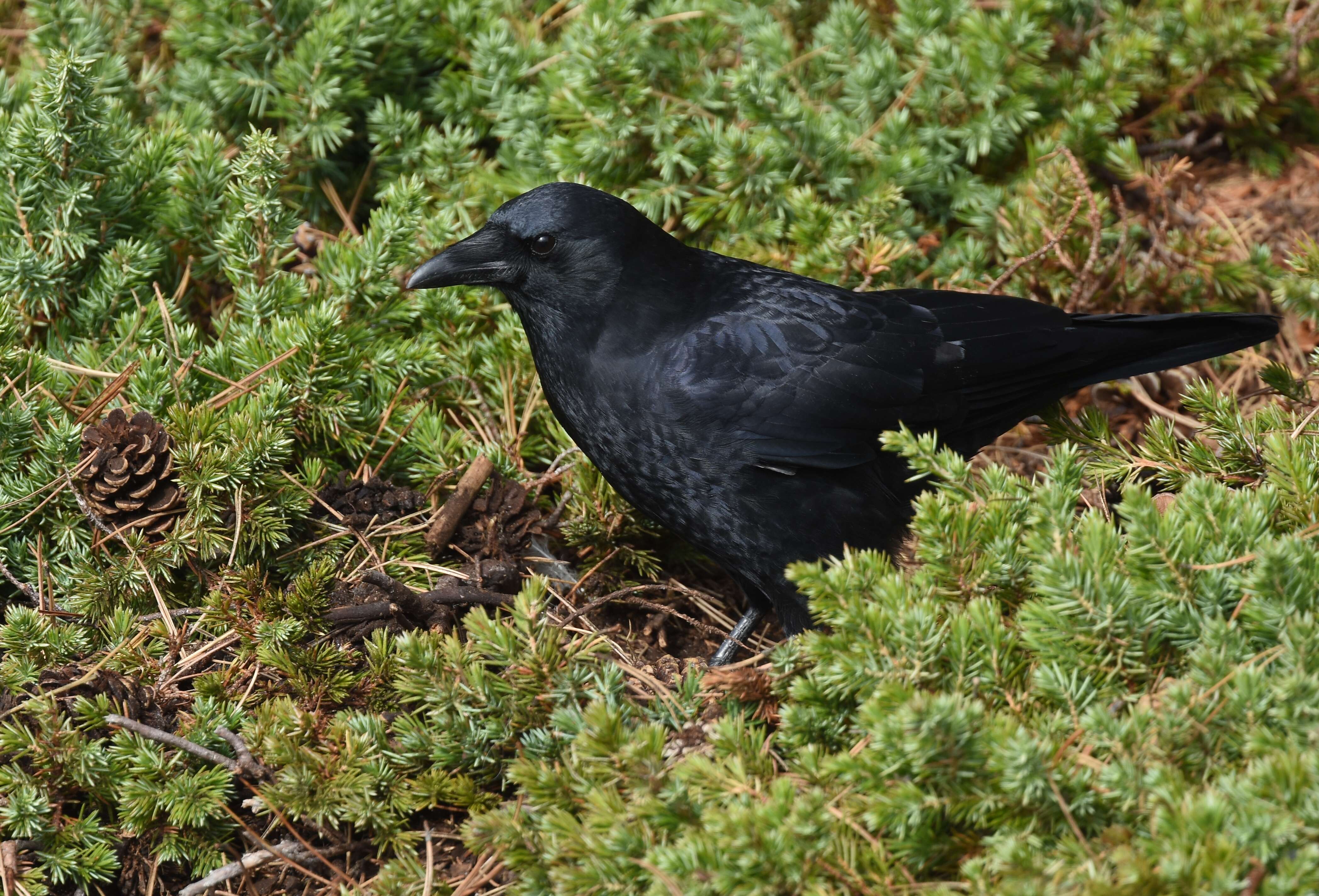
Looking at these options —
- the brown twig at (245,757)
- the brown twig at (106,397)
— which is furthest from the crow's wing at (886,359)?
the brown twig at (106,397)

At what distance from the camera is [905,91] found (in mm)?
4680

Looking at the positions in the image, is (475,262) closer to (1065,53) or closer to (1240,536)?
(1240,536)

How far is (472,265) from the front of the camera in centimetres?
348

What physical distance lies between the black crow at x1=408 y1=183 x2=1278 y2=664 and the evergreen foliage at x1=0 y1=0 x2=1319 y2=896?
360 mm

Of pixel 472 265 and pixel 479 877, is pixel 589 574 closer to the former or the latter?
pixel 472 265

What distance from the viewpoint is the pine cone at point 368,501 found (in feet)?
11.6

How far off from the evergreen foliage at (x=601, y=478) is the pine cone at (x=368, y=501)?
0.12 meters

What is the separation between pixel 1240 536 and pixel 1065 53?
126 inches

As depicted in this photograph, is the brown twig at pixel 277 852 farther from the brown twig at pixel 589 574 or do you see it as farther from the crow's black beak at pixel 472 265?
the crow's black beak at pixel 472 265

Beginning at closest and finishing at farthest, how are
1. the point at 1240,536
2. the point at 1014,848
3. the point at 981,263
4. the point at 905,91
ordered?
1. the point at 1014,848
2. the point at 1240,536
3. the point at 981,263
4. the point at 905,91

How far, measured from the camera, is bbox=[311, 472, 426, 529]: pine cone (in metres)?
3.53

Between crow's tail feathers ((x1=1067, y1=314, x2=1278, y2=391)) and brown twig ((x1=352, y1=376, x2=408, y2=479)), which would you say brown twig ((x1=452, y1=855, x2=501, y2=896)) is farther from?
crow's tail feathers ((x1=1067, y1=314, x2=1278, y2=391))

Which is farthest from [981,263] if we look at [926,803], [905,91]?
[926,803]

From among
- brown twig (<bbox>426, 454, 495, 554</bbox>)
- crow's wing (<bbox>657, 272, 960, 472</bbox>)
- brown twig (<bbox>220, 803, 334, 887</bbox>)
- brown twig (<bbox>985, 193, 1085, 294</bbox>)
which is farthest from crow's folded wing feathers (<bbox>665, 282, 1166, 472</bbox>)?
brown twig (<bbox>220, 803, 334, 887</bbox>)
